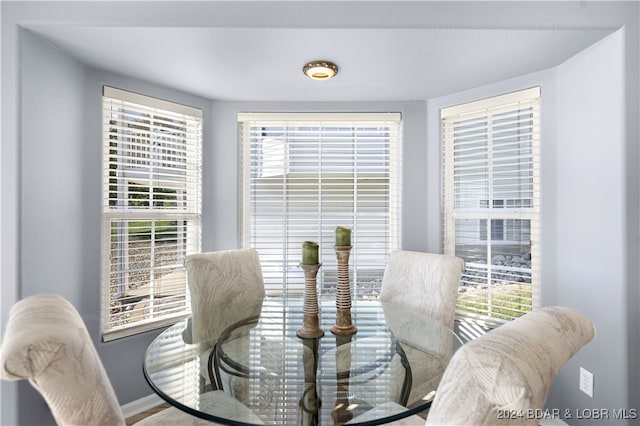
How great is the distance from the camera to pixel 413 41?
185 centimetres

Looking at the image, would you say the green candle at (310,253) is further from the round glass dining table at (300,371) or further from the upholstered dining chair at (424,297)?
the upholstered dining chair at (424,297)

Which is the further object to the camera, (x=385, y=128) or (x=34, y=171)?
(x=385, y=128)

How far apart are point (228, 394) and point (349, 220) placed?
190 centimetres

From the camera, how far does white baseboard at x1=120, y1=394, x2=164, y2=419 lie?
2.28m

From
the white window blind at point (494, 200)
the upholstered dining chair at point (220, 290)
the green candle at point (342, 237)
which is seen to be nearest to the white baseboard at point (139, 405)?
the upholstered dining chair at point (220, 290)

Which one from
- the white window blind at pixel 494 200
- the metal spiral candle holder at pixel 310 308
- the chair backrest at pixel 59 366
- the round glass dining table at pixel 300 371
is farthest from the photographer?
the white window blind at pixel 494 200

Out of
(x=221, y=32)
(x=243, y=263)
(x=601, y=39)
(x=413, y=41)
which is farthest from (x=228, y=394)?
(x=601, y=39)

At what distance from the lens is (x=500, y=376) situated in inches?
27.2

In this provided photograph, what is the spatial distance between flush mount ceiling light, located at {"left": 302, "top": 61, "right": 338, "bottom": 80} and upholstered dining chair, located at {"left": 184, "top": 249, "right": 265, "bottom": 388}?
1.29 meters

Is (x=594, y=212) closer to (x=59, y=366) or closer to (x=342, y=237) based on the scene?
(x=342, y=237)

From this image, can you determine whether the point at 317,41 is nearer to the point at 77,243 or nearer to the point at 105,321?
the point at 77,243

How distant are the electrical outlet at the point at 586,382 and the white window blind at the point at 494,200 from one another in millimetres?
468

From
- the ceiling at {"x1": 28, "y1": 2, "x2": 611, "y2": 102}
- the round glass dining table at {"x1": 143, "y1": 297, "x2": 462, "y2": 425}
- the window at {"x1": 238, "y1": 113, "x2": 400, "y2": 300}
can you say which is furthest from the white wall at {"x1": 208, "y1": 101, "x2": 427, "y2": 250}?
the round glass dining table at {"x1": 143, "y1": 297, "x2": 462, "y2": 425}

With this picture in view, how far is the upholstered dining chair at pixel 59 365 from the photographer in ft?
2.76
